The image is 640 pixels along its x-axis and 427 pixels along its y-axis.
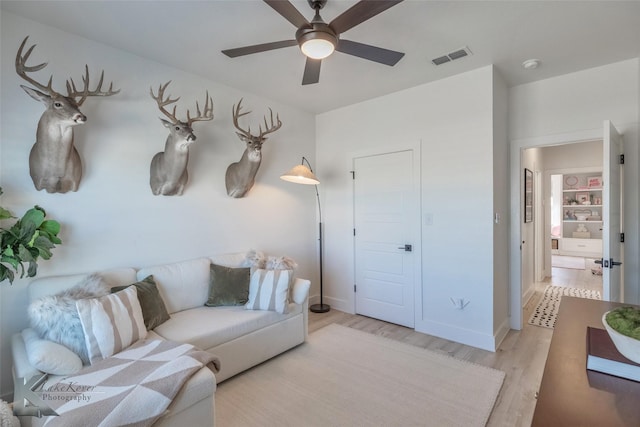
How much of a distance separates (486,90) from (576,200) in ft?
22.7

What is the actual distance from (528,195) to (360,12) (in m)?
4.20

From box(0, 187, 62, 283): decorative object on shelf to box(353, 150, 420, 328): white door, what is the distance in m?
3.05

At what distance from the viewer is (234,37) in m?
2.42

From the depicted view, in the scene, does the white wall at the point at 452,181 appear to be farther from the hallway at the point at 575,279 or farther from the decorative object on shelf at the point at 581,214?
the decorative object on shelf at the point at 581,214

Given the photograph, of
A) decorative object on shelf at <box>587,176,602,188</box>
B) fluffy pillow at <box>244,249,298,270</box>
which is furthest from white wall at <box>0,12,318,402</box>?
decorative object on shelf at <box>587,176,602,188</box>

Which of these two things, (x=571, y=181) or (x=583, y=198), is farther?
(x=571, y=181)

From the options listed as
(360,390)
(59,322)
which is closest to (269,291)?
(360,390)

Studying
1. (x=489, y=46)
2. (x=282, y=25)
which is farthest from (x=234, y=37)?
(x=489, y=46)

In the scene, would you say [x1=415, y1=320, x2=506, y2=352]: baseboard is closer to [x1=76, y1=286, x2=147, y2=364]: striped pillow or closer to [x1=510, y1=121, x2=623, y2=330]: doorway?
[x1=510, y1=121, x2=623, y2=330]: doorway

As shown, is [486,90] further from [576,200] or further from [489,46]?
[576,200]

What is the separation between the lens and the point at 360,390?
2.31 m

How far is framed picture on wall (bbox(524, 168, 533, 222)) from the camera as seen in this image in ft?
14.2

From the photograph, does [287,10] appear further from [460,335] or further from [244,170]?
[460,335]

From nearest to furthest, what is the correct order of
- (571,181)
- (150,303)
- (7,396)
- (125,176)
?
(7,396), (150,303), (125,176), (571,181)
